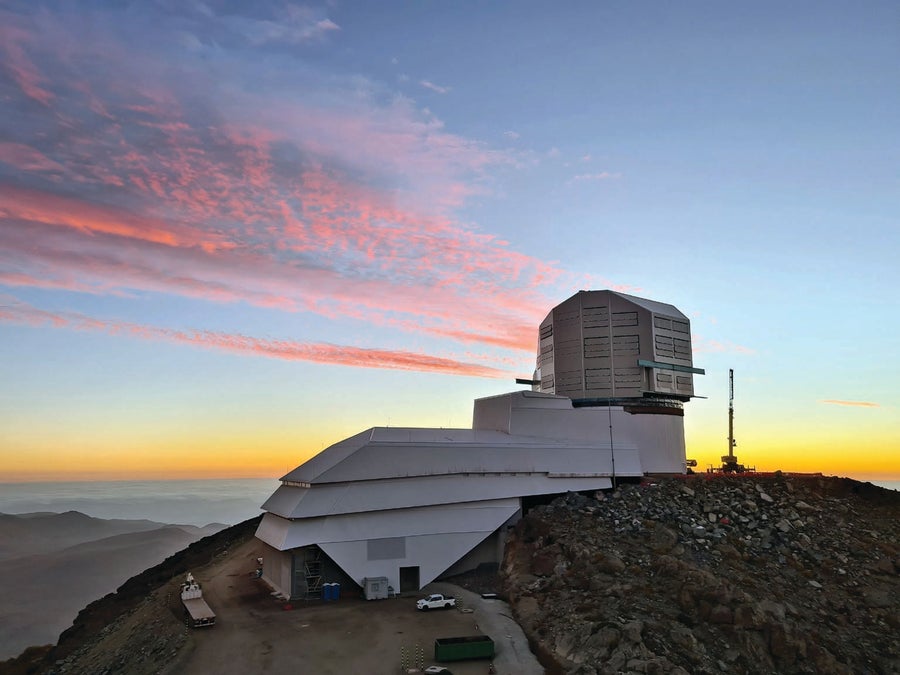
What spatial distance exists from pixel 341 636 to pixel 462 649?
6448 millimetres

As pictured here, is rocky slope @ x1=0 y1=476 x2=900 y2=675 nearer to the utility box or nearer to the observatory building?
the observatory building

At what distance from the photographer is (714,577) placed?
36781mm

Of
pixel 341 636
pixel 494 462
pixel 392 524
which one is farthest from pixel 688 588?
pixel 341 636

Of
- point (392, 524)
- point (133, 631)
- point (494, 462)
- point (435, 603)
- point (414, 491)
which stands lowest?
point (133, 631)

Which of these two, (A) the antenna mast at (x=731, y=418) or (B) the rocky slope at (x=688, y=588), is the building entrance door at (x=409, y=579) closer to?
(B) the rocky slope at (x=688, y=588)

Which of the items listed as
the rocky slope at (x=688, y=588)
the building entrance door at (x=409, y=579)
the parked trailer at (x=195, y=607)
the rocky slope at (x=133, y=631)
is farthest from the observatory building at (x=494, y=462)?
the rocky slope at (x=133, y=631)

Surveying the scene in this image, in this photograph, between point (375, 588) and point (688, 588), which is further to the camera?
point (375, 588)

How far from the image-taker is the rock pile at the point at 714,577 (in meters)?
31.2

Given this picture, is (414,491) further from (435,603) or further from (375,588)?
(435,603)

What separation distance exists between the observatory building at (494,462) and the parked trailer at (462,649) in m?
9.85

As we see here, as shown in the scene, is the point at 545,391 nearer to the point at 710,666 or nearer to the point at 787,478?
the point at 787,478

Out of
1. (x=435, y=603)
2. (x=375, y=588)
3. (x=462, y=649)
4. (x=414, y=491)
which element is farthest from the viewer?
(x=414, y=491)

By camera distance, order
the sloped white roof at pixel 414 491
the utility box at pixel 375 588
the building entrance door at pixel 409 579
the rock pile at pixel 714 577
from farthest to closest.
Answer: the building entrance door at pixel 409 579
the sloped white roof at pixel 414 491
the utility box at pixel 375 588
the rock pile at pixel 714 577

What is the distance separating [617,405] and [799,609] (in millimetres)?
22717
